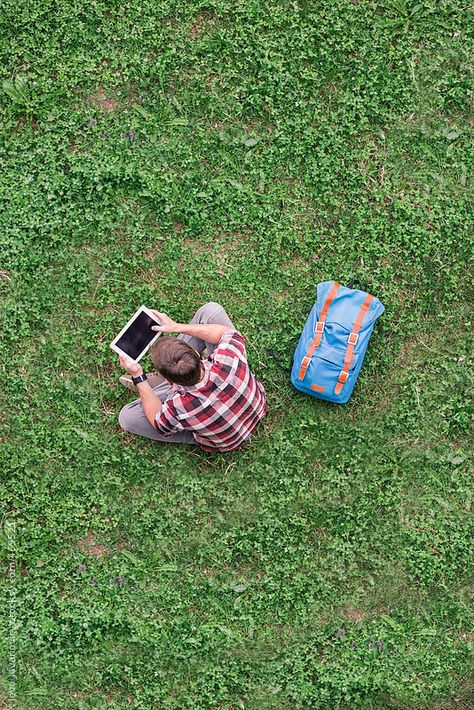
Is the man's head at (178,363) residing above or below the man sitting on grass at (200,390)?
above

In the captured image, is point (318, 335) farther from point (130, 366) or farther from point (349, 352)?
point (130, 366)

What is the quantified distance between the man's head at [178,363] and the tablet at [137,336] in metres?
0.89

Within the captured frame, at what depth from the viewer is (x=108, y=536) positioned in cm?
685

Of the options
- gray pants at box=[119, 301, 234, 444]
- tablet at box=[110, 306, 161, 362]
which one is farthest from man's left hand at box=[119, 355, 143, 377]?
gray pants at box=[119, 301, 234, 444]

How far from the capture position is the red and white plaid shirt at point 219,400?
5797mm

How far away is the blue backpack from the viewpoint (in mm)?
6559

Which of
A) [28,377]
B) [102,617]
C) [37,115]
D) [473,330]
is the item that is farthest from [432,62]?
[102,617]

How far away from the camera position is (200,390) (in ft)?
18.9

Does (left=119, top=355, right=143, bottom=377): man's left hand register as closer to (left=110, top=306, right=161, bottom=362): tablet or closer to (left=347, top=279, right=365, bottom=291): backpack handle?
(left=110, top=306, right=161, bottom=362): tablet

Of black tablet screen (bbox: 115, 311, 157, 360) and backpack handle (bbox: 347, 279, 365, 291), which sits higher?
backpack handle (bbox: 347, 279, 365, 291)

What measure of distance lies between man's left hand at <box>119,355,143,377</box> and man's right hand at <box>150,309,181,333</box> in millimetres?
332

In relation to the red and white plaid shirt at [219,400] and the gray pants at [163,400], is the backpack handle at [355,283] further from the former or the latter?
the red and white plaid shirt at [219,400]

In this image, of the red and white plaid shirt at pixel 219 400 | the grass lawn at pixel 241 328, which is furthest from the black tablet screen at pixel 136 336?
the red and white plaid shirt at pixel 219 400

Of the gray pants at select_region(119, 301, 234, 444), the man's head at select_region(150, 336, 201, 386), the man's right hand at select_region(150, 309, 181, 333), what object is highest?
the man's head at select_region(150, 336, 201, 386)
